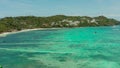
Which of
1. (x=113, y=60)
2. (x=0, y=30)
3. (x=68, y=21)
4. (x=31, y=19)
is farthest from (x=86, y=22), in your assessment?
(x=113, y=60)

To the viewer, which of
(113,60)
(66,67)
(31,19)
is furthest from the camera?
(31,19)

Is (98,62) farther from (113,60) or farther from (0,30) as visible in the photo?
(0,30)

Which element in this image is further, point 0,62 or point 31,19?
point 31,19

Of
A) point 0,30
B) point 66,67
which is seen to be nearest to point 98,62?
point 66,67

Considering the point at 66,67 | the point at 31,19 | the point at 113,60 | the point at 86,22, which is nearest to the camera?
the point at 66,67

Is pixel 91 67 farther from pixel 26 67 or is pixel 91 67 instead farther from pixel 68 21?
pixel 68 21

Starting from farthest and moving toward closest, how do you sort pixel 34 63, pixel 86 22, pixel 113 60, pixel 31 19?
pixel 86 22 → pixel 31 19 → pixel 113 60 → pixel 34 63

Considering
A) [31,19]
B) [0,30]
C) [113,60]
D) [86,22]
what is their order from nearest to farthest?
[113,60] < [0,30] < [31,19] < [86,22]

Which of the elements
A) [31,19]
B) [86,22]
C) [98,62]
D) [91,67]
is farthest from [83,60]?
[86,22]

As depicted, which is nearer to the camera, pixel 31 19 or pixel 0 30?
pixel 0 30
